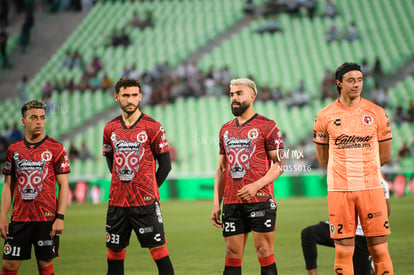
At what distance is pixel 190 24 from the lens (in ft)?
113

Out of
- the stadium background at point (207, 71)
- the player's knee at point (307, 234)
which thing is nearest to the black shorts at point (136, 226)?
the player's knee at point (307, 234)

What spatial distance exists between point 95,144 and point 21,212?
20179 mm

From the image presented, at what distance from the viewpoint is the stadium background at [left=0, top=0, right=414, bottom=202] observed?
2407cm

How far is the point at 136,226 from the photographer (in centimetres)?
654

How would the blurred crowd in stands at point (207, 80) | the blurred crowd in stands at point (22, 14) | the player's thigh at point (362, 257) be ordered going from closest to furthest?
1. the player's thigh at point (362, 257)
2. the blurred crowd in stands at point (207, 80)
3. the blurred crowd in stands at point (22, 14)

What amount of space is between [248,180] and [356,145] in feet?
3.65

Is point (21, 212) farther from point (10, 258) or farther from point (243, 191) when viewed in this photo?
point (243, 191)

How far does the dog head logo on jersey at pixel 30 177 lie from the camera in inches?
265

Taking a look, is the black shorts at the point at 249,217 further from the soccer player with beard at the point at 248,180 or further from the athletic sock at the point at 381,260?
the athletic sock at the point at 381,260

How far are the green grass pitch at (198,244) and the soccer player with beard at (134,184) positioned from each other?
254 centimetres

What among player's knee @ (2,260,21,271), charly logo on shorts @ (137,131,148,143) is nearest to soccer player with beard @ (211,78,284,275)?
charly logo on shorts @ (137,131,148,143)

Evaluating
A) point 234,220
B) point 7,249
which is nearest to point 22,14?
point 7,249

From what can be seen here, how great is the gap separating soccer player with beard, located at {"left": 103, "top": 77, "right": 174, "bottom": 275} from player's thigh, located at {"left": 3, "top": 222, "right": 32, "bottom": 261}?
803 millimetres

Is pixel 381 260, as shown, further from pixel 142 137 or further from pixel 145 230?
pixel 142 137
